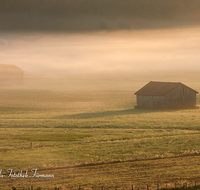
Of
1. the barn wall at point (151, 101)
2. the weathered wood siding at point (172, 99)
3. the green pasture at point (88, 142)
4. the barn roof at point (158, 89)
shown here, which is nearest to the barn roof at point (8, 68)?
the barn roof at point (158, 89)

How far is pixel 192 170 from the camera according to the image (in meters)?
19.4

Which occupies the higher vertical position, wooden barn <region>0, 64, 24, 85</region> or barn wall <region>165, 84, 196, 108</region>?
wooden barn <region>0, 64, 24, 85</region>

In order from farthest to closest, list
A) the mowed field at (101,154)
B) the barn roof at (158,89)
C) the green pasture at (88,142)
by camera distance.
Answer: the barn roof at (158,89), the green pasture at (88,142), the mowed field at (101,154)

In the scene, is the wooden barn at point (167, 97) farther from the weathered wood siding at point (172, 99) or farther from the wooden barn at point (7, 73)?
the wooden barn at point (7, 73)

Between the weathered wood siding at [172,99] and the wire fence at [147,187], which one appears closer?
the wire fence at [147,187]

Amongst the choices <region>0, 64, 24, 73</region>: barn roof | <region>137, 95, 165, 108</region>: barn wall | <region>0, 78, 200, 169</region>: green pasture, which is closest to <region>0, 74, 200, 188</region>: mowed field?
<region>0, 78, 200, 169</region>: green pasture

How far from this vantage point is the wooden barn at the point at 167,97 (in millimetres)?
68250

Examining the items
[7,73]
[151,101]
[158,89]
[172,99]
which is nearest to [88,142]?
[151,101]

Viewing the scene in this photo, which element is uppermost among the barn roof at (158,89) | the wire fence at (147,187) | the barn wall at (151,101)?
the barn roof at (158,89)

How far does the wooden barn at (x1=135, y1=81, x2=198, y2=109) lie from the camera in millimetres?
68250

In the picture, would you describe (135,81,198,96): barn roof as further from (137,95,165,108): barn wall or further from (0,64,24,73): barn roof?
(0,64,24,73): barn roof

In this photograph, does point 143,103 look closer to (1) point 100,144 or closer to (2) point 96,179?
(1) point 100,144

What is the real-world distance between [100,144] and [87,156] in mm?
5622

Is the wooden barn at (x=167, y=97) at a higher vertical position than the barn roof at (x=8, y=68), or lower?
lower
